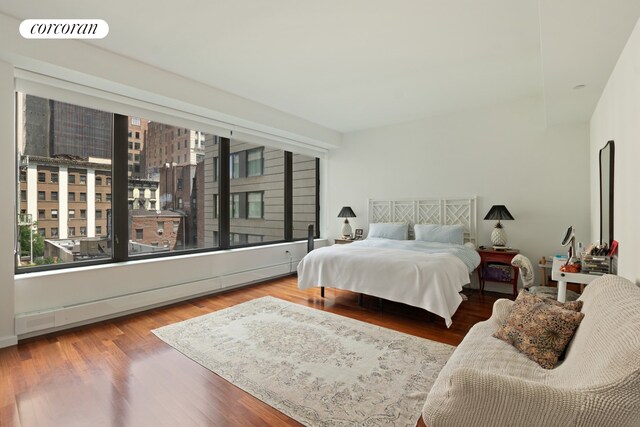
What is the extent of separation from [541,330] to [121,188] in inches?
170

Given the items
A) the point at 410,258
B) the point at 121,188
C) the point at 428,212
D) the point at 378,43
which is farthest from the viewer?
the point at 428,212

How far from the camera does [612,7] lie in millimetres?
1738

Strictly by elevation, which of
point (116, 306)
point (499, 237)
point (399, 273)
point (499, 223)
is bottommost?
point (116, 306)

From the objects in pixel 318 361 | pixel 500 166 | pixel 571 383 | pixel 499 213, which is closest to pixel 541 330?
pixel 571 383

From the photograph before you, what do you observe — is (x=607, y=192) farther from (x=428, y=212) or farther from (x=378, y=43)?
(x=428, y=212)

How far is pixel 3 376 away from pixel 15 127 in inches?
89.8

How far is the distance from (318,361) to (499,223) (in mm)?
3497

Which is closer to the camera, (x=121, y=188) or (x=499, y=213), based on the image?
(x=121, y=188)

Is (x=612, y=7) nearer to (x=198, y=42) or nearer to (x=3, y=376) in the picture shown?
(x=198, y=42)

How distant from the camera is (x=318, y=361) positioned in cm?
256

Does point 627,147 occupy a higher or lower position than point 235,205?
higher

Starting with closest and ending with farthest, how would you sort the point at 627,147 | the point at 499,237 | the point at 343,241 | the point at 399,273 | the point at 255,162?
1. the point at 627,147
2. the point at 399,273
3. the point at 499,237
4. the point at 255,162
5. the point at 343,241

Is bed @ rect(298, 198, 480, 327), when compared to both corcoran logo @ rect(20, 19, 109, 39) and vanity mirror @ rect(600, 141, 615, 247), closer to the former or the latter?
vanity mirror @ rect(600, 141, 615, 247)

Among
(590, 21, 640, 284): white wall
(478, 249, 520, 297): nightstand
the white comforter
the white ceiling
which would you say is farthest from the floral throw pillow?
(478, 249, 520, 297): nightstand
